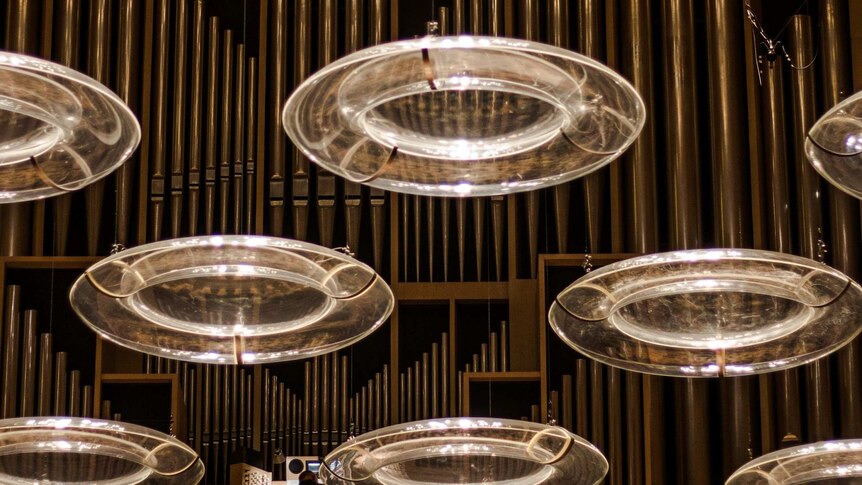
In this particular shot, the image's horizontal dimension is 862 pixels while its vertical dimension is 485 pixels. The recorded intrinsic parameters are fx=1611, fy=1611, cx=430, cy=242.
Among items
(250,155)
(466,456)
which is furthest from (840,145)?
(250,155)

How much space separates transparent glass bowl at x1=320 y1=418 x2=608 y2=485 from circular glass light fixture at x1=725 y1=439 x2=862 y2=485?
0.76 m

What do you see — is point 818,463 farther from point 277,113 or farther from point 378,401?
point 277,113

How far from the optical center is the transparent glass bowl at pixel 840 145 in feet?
19.1

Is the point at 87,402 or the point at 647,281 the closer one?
the point at 647,281

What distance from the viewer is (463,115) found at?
5844 mm

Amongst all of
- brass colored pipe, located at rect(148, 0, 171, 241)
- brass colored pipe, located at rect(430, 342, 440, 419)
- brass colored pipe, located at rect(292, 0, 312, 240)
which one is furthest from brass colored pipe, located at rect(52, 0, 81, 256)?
brass colored pipe, located at rect(430, 342, 440, 419)

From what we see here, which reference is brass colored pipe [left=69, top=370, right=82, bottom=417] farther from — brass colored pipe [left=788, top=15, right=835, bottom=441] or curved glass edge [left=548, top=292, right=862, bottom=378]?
brass colored pipe [left=788, top=15, right=835, bottom=441]

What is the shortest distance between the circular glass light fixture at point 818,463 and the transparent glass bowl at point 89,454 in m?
2.63

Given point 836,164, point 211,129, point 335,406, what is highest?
point 836,164

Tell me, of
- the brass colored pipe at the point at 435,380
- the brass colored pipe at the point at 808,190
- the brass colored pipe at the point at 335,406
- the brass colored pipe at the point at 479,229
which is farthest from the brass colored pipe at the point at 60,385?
the brass colored pipe at the point at 808,190

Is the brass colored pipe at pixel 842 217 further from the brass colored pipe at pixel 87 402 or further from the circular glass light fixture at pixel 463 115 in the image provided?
the brass colored pipe at pixel 87 402

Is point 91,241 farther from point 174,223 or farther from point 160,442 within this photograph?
point 160,442

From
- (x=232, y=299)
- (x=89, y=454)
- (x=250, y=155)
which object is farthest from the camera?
(x=250, y=155)

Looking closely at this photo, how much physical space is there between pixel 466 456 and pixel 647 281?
4.13ft
